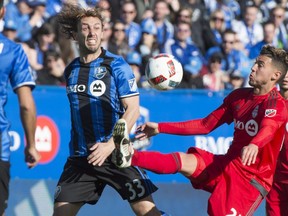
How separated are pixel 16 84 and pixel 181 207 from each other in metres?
4.57

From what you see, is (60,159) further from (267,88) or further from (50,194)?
(267,88)

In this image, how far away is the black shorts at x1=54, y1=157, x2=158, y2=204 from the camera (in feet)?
24.5

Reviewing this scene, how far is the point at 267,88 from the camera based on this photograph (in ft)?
25.1

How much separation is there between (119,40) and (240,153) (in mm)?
6835

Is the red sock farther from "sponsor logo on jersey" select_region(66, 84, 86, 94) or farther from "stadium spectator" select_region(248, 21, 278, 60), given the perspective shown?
"stadium spectator" select_region(248, 21, 278, 60)

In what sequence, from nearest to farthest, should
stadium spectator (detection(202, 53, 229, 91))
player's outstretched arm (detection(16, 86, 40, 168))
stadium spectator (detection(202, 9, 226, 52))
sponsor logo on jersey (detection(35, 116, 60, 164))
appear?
player's outstretched arm (detection(16, 86, 40, 168)) < sponsor logo on jersey (detection(35, 116, 60, 164)) < stadium spectator (detection(202, 53, 229, 91)) < stadium spectator (detection(202, 9, 226, 52))

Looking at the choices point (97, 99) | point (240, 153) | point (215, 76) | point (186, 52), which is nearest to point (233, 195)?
point (240, 153)

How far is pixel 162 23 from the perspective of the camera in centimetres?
1516

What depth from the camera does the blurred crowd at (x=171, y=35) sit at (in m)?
13.5

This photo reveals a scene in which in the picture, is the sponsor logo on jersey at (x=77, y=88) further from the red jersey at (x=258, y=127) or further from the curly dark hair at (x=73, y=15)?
the red jersey at (x=258, y=127)

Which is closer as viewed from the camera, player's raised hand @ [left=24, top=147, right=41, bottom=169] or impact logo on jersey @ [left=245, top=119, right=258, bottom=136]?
player's raised hand @ [left=24, top=147, right=41, bottom=169]

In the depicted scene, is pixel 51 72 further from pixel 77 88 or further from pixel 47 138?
pixel 77 88

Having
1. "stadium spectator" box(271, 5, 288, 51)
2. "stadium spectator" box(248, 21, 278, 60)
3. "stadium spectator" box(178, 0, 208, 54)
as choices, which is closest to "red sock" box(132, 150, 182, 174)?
"stadium spectator" box(178, 0, 208, 54)

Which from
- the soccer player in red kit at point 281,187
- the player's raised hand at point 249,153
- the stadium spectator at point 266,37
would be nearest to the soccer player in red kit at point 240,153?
the player's raised hand at point 249,153
